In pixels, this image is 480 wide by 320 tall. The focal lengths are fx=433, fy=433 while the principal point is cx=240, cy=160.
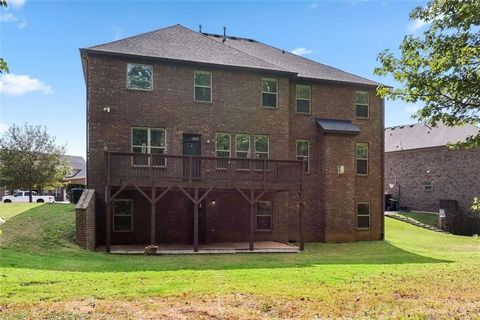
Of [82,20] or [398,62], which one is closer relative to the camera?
[398,62]

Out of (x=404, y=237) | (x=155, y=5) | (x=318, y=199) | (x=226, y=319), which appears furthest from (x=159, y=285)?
(x=404, y=237)

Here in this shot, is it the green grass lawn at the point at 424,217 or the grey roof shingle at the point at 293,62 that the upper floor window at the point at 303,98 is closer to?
the grey roof shingle at the point at 293,62

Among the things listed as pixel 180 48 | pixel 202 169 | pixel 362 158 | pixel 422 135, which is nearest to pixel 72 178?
pixel 422 135

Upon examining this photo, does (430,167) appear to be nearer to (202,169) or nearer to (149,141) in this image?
(202,169)

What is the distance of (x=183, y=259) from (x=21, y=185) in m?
28.8

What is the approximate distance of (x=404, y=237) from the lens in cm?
2494

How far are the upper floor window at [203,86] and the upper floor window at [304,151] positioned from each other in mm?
5241

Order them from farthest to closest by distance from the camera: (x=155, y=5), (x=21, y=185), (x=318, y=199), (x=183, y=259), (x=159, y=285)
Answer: (x=21, y=185), (x=318, y=199), (x=155, y=5), (x=183, y=259), (x=159, y=285)

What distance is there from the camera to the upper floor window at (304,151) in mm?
21688

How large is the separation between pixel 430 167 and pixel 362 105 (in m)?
14.8

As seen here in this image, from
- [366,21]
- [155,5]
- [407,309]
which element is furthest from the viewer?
[155,5]

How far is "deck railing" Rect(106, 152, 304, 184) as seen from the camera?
54.3 feet

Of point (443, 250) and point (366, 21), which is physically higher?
point (366, 21)

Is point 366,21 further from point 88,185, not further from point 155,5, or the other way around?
point 88,185
